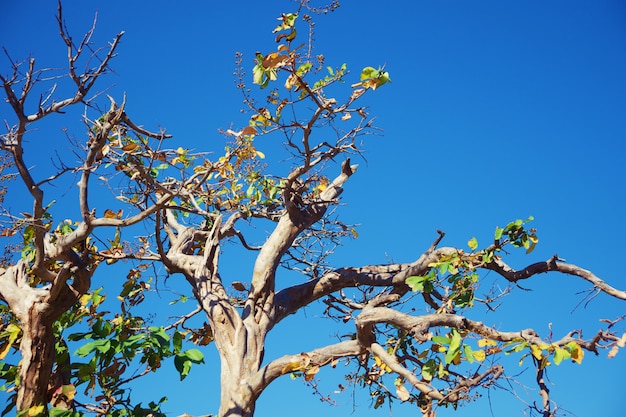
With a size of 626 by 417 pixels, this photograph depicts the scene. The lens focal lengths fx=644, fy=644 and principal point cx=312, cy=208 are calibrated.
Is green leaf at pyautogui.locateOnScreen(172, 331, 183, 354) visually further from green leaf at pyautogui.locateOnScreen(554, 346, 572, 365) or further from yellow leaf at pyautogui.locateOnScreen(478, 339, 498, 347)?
green leaf at pyautogui.locateOnScreen(554, 346, 572, 365)

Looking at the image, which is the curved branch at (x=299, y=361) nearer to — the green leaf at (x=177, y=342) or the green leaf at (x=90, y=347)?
the green leaf at (x=177, y=342)

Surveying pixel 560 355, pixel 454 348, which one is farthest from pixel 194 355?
pixel 560 355

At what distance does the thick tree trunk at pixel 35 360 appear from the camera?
4.24 metres

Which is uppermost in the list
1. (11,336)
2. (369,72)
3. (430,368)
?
(369,72)

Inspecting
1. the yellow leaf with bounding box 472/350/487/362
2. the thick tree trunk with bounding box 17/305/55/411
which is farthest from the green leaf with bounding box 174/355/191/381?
the yellow leaf with bounding box 472/350/487/362

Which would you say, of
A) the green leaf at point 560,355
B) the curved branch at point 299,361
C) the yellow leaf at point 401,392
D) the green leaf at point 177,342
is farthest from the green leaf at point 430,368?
the green leaf at point 177,342

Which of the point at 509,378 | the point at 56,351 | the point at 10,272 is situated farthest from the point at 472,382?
the point at 10,272

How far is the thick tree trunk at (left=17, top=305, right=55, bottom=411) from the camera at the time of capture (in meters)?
4.24

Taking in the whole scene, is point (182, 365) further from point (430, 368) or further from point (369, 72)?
point (369, 72)

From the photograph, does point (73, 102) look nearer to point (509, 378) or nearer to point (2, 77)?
point (2, 77)

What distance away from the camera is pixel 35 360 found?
14.0ft

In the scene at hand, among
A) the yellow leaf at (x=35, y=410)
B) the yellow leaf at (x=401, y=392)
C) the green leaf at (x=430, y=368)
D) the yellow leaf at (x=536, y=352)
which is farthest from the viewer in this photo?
the yellow leaf at (x=35, y=410)

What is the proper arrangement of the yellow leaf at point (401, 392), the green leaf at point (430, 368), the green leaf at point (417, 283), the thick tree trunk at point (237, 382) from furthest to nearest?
the green leaf at point (417, 283) < the thick tree trunk at point (237, 382) < the green leaf at point (430, 368) < the yellow leaf at point (401, 392)

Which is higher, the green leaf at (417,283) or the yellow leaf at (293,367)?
the green leaf at (417,283)
